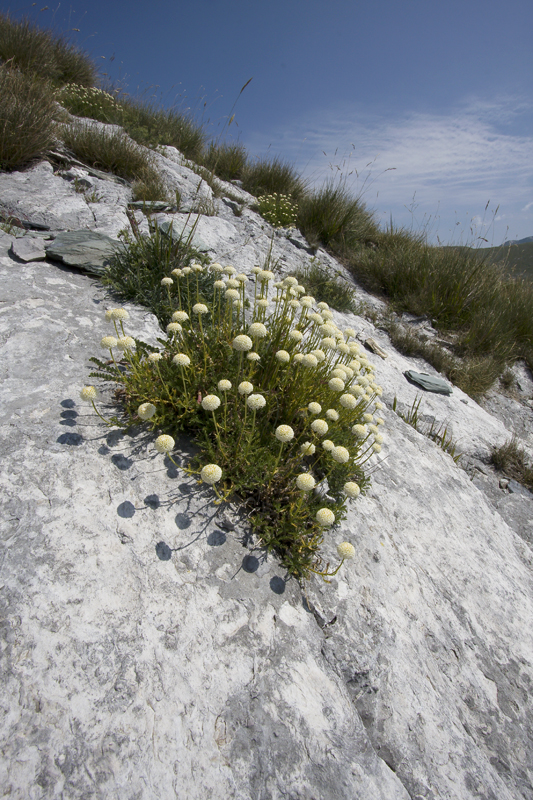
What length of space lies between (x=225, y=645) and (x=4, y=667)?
0.95 m

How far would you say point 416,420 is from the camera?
4.70m

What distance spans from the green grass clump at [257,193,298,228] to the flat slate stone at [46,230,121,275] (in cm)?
437

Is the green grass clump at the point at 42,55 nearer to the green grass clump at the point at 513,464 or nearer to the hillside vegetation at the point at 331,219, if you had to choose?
the hillside vegetation at the point at 331,219

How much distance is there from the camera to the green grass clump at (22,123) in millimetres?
5074

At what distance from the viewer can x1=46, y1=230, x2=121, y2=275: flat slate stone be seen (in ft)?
12.6

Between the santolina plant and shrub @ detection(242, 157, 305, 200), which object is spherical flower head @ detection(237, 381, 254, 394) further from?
shrub @ detection(242, 157, 305, 200)

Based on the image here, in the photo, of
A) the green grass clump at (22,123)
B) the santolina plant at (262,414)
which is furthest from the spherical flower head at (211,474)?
the green grass clump at (22,123)

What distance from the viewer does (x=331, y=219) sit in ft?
27.7

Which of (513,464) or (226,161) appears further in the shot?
(226,161)

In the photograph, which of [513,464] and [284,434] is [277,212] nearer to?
[513,464]

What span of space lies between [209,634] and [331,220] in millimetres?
8836

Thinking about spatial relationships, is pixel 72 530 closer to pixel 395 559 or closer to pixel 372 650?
pixel 372 650

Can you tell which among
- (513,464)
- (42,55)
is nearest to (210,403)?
(513,464)

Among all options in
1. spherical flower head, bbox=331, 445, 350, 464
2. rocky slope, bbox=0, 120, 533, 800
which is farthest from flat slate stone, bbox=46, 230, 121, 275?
spherical flower head, bbox=331, 445, 350, 464
